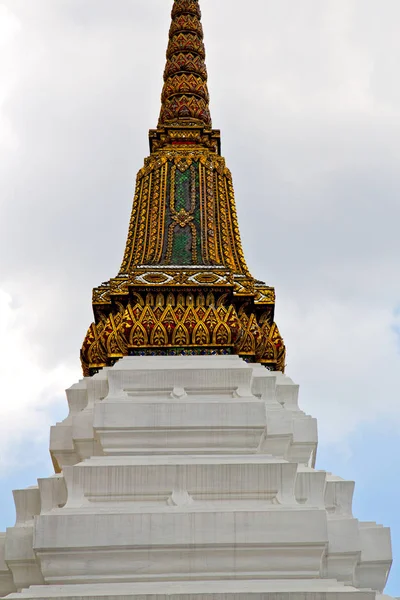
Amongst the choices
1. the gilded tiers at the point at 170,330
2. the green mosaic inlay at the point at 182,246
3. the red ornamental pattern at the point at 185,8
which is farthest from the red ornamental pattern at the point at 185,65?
the gilded tiers at the point at 170,330

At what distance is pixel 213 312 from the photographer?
404 inches

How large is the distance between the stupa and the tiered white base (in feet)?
0.04

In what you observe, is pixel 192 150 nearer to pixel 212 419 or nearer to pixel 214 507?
pixel 212 419

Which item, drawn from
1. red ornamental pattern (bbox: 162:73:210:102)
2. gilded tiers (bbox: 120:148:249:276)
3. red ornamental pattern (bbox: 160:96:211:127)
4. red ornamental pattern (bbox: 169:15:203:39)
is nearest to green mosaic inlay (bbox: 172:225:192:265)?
gilded tiers (bbox: 120:148:249:276)

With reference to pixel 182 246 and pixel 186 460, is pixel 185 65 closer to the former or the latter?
pixel 182 246

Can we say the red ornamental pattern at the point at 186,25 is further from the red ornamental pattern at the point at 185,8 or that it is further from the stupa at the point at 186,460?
the stupa at the point at 186,460

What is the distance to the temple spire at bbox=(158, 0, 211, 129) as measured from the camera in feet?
44.8

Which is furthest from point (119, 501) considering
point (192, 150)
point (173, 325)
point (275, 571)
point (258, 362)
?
point (192, 150)

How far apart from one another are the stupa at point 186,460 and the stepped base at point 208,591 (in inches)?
0.5

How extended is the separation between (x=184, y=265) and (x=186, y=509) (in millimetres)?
3911

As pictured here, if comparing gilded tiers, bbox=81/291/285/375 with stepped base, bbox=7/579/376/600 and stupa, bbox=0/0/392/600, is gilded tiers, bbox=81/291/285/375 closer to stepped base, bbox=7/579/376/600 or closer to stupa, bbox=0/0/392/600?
stupa, bbox=0/0/392/600

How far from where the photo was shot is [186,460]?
8.33 meters

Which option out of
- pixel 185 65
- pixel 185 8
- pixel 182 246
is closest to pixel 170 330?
pixel 182 246

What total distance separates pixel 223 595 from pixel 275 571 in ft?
2.56
